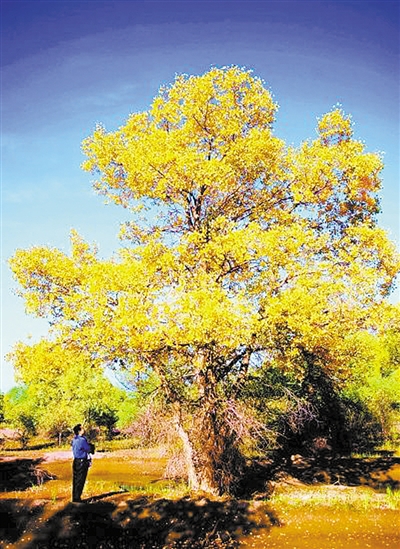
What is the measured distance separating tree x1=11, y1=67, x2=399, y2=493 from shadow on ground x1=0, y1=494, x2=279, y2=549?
183cm

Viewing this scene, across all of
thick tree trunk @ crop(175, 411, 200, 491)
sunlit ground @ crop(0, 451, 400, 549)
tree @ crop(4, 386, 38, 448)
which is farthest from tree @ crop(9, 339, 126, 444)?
sunlit ground @ crop(0, 451, 400, 549)

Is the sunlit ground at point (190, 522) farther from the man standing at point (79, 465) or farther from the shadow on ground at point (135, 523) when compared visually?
the man standing at point (79, 465)

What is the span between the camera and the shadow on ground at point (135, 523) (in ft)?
28.8

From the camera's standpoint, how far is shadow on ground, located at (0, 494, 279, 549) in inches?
345

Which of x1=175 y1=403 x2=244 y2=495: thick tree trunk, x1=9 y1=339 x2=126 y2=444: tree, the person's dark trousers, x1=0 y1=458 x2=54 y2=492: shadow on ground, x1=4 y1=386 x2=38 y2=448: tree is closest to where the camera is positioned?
the person's dark trousers

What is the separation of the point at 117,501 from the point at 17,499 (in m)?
2.80

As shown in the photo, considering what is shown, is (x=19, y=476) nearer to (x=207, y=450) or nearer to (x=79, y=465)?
(x=79, y=465)

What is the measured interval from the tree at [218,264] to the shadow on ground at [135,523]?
6.02ft

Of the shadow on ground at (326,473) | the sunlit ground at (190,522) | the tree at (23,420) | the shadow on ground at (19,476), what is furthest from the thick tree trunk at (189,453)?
the tree at (23,420)

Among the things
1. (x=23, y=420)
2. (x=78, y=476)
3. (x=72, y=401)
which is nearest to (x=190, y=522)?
(x=78, y=476)

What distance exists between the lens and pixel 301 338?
34.9 feet

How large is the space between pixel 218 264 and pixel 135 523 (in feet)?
22.9

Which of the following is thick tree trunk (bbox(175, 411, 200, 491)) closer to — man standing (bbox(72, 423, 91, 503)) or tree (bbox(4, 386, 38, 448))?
man standing (bbox(72, 423, 91, 503))

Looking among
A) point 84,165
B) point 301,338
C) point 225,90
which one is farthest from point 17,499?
point 225,90
